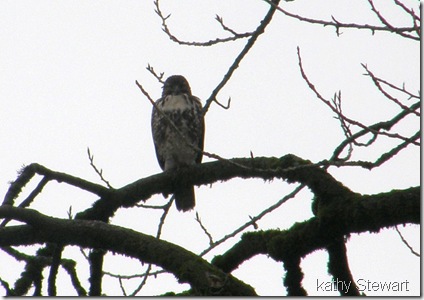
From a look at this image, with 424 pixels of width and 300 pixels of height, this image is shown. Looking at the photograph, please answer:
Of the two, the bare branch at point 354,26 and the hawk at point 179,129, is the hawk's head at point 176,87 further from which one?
the bare branch at point 354,26

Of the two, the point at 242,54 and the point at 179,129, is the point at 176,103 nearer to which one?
the point at 179,129

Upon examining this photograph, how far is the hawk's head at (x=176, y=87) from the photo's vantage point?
22.4 feet

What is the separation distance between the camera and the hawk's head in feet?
22.4

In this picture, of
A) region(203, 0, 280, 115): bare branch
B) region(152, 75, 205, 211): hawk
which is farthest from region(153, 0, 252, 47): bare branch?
region(152, 75, 205, 211): hawk

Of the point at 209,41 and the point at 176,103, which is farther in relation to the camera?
the point at 176,103

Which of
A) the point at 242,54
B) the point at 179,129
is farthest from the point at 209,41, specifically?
the point at 179,129

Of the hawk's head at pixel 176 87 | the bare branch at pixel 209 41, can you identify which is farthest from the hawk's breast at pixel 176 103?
the bare branch at pixel 209 41

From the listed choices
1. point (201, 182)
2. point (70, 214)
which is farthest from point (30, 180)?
point (201, 182)

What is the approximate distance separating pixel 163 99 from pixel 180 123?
0.58 m

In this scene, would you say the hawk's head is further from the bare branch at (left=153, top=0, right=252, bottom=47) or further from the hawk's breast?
the bare branch at (left=153, top=0, right=252, bottom=47)

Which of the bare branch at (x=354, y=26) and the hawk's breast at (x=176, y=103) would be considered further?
the hawk's breast at (x=176, y=103)

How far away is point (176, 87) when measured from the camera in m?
6.88

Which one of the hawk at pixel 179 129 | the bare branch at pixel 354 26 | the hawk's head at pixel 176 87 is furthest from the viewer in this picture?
the hawk's head at pixel 176 87

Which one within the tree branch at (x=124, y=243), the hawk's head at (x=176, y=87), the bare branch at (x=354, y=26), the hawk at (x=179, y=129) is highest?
the hawk's head at (x=176, y=87)
